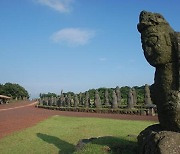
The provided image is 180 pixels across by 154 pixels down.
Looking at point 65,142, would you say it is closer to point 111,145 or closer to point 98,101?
point 111,145

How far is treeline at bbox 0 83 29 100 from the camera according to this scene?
320ft

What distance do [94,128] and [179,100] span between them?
9.94 metres

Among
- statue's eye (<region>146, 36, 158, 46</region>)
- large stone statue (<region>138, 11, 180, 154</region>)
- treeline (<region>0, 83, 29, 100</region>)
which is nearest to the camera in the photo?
large stone statue (<region>138, 11, 180, 154</region>)

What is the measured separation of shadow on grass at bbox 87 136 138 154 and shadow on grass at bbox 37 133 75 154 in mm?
1380

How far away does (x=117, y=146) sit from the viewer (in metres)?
8.55

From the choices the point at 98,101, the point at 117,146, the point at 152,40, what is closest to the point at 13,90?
the point at 98,101

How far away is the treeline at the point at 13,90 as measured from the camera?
9769cm

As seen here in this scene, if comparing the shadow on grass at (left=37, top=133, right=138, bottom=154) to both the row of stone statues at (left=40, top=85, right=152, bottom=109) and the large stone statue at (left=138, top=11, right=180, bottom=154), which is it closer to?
the large stone statue at (left=138, top=11, right=180, bottom=154)

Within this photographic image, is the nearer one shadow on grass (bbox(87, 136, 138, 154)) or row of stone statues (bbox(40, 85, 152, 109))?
shadow on grass (bbox(87, 136, 138, 154))

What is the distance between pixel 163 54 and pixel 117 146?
328cm

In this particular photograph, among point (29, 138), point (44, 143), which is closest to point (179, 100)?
point (44, 143)

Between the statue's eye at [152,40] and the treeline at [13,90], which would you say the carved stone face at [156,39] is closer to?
the statue's eye at [152,40]

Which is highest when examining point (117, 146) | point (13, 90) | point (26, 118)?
point (13, 90)

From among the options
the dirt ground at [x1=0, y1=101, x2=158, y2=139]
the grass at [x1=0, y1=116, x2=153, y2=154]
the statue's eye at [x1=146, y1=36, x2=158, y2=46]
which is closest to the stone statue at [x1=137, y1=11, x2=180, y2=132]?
the statue's eye at [x1=146, y1=36, x2=158, y2=46]
